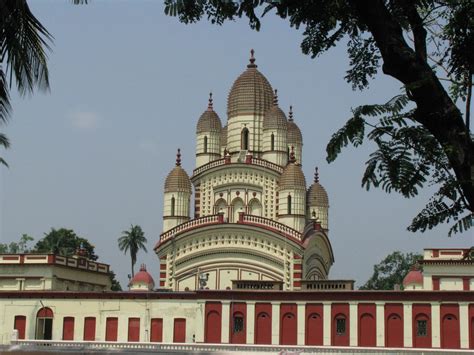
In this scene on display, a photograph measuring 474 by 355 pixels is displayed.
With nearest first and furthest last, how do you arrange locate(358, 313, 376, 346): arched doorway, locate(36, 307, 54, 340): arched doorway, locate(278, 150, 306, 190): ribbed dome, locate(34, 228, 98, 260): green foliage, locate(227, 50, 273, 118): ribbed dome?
locate(358, 313, 376, 346): arched doorway → locate(36, 307, 54, 340): arched doorway → locate(278, 150, 306, 190): ribbed dome → locate(227, 50, 273, 118): ribbed dome → locate(34, 228, 98, 260): green foliage

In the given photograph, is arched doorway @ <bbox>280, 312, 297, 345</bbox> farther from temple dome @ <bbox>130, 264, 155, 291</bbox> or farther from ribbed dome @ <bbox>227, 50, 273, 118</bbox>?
ribbed dome @ <bbox>227, 50, 273, 118</bbox>

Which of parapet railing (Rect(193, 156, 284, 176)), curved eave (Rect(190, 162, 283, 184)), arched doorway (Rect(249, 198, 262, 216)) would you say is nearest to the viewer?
curved eave (Rect(190, 162, 283, 184))

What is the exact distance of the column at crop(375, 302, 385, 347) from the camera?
134 ft

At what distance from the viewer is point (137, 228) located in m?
84.8

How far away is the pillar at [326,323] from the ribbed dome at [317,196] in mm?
21823

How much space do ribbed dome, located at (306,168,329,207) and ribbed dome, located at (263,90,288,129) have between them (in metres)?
7.92

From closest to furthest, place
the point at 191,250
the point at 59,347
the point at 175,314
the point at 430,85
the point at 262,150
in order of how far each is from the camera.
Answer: the point at 430,85, the point at 59,347, the point at 175,314, the point at 191,250, the point at 262,150

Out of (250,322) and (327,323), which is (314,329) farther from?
(250,322)

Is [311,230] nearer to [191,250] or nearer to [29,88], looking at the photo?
[191,250]

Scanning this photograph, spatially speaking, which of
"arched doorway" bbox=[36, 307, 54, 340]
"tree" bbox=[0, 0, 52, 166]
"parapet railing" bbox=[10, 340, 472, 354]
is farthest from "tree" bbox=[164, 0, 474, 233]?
"arched doorway" bbox=[36, 307, 54, 340]

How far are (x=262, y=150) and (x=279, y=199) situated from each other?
4789 mm

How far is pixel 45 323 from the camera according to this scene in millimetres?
44812

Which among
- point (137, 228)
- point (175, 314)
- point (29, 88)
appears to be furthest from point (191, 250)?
point (29, 88)

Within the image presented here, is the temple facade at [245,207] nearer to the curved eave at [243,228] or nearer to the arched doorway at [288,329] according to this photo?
the curved eave at [243,228]
